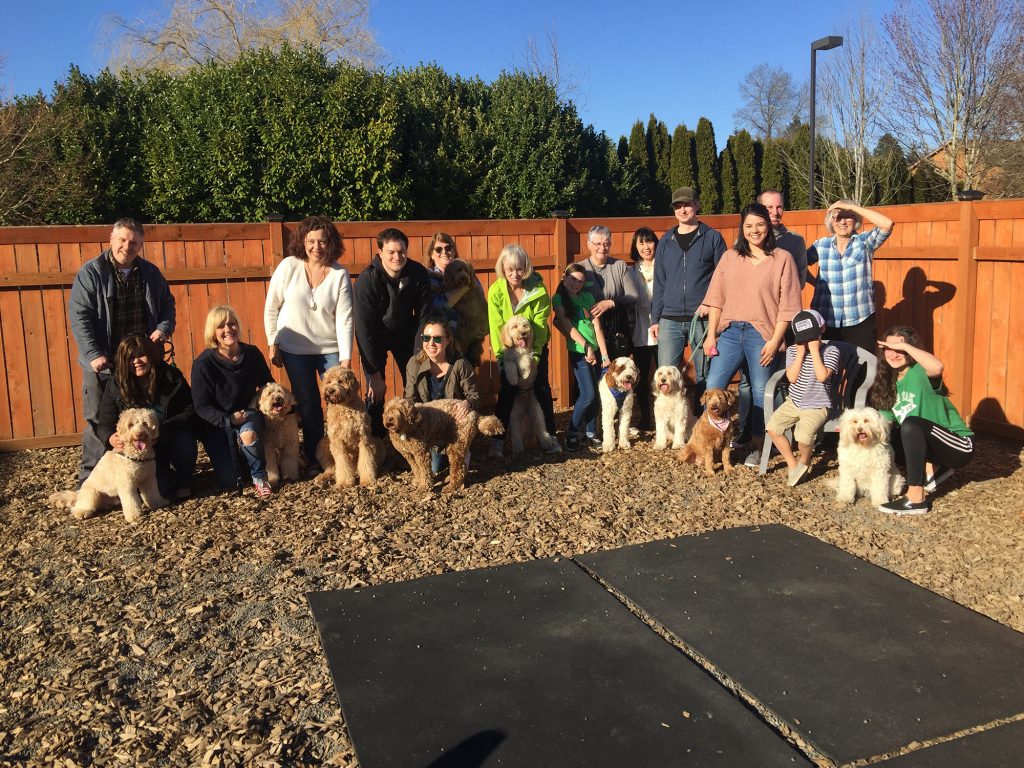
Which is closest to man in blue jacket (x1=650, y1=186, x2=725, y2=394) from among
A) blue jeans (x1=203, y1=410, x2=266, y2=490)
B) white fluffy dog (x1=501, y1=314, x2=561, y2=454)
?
white fluffy dog (x1=501, y1=314, x2=561, y2=454)

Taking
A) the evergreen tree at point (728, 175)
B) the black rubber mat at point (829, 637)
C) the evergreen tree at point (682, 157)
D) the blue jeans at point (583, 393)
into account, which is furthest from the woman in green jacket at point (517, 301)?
the evergreen tree at point (728, 175)

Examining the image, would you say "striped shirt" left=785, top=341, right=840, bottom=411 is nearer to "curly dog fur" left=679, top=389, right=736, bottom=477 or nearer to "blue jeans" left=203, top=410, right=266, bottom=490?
"curly dog fur" left=679, top=389, right=736, bottom=477

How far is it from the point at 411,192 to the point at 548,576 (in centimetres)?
1018

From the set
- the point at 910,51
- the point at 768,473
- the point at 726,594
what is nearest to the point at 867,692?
the point at 726,594

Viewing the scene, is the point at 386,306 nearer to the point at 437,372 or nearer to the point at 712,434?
the point at 437,372

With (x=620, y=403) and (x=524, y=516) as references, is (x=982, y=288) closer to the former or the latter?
(x=620, y=403)

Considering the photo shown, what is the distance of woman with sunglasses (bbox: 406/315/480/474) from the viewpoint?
6418mm

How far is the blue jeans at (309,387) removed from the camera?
21.4 feet

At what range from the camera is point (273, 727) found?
10.4 ft

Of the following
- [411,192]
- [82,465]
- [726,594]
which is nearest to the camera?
[726,594]

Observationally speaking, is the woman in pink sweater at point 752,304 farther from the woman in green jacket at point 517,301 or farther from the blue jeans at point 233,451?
the blue jeans at point 233,451

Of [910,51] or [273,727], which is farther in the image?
[910,51]

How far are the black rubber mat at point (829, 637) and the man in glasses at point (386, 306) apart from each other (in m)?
2.71

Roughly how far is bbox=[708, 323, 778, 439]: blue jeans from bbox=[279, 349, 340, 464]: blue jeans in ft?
10.1
